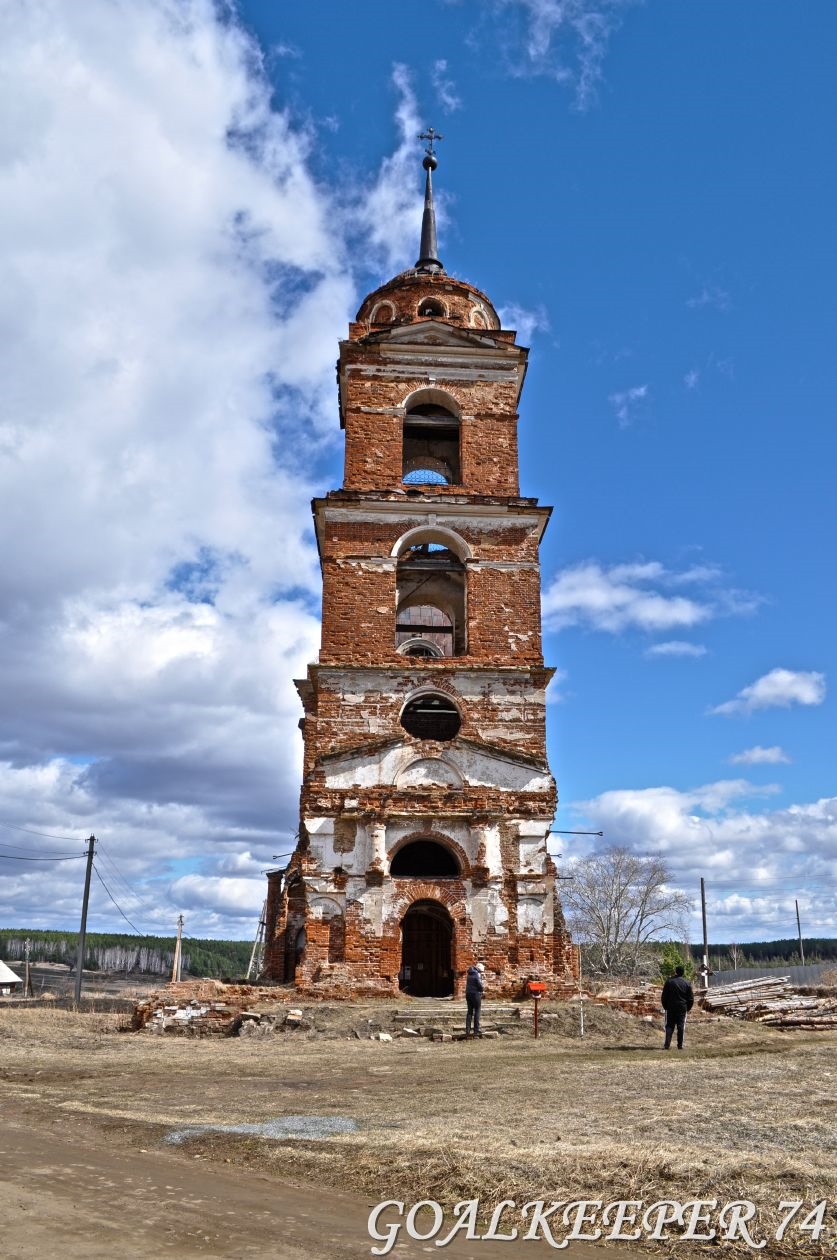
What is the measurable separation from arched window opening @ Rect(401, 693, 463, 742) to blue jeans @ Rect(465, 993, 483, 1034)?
739cm

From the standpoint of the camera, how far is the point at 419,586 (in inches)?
994

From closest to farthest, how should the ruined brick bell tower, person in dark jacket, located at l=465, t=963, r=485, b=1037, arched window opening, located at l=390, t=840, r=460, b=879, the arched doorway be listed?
1. person in dark jacket, located at l=465, t=963, r=485, b=1037
2. the ruined brick bell tower
3. the arched doorway
4. arched window opening, located at l=390, t=840, r=460, b=879

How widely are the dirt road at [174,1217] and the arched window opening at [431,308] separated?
75.1 feet

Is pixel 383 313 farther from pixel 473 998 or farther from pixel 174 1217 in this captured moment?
pixel 174 1217

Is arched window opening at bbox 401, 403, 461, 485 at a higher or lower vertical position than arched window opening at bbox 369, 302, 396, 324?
lower

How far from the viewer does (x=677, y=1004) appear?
13969 millimetres

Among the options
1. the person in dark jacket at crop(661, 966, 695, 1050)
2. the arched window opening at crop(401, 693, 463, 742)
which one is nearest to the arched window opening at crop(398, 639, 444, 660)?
the arched window opening at crop(401, 693, 463, 742)

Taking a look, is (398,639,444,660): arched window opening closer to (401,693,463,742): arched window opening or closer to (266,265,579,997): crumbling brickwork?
(266,265,579,997): crumbling brickwork

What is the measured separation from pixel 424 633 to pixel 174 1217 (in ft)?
83.8

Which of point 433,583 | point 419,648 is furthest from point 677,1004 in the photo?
point 419,648

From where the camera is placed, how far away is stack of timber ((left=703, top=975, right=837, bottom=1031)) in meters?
19.2

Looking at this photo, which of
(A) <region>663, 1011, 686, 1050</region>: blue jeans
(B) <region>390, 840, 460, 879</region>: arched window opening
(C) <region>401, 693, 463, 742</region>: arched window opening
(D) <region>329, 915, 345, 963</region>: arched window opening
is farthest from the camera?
(C) <region>401, 693, 463, 742</region>: arched window opening

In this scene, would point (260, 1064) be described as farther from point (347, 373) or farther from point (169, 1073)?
point (347, 373)

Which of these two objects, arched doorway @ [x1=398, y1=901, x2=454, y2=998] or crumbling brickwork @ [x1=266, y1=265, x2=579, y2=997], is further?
arched doorway @ [x1=398, y1=901, x2=454, y2=998]
